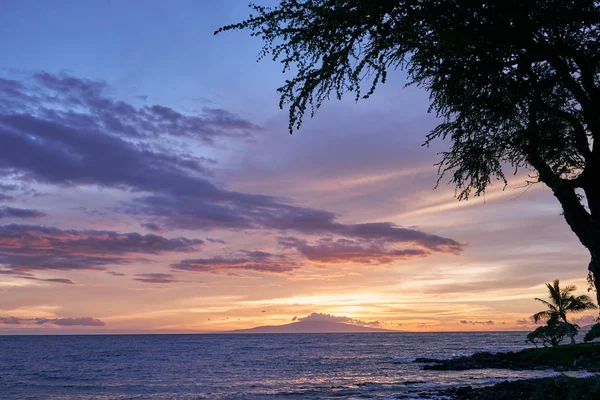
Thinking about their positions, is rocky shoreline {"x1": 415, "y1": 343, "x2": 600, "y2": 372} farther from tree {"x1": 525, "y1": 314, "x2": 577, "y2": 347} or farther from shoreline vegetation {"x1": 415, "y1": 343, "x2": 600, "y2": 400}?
tree {"x1": 525, "y1": 314, "x2": 577, "y2": 347}

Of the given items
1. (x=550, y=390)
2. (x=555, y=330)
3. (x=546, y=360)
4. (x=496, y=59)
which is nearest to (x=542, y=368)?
(x=546, y=360)

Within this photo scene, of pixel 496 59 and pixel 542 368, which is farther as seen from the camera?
pixel 542 368

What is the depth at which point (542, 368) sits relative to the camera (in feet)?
155

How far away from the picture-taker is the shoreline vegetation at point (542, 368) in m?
15.8

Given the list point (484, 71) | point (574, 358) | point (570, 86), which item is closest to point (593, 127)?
point (570, 86)

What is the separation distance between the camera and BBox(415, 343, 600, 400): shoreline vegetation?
621 inches

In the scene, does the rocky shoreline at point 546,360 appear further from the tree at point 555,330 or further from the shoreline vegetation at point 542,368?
the tree at point 555,330

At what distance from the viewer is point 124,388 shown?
48625 millimetres

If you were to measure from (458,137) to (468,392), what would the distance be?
24.9m

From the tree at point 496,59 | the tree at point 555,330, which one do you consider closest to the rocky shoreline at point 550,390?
the tree at point 496,59

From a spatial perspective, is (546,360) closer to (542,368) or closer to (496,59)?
(542,368)

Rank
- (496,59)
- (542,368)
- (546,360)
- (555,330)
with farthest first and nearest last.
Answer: (555,330) < (546,360) < (542,368) < (496,59)

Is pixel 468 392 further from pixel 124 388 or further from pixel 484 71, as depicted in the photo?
pixel 124 388

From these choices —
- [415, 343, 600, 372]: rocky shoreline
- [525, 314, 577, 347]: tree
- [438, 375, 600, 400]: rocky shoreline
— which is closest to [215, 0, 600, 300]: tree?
[438, 375, 600, 400]: rocky shoreline
